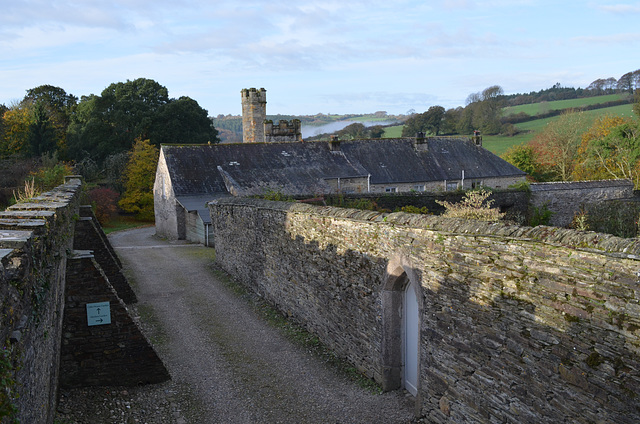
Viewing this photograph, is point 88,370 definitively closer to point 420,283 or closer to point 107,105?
point 420,283

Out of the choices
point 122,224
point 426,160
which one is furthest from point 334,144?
point 122,224

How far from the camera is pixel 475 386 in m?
6.16

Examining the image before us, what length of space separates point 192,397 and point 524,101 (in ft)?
290

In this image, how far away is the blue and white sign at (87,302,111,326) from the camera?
800 cm

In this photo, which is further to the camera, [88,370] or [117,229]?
[117,229]

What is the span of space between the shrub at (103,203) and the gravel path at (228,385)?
85.9ft

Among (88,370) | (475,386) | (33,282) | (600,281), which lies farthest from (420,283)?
(88,370)

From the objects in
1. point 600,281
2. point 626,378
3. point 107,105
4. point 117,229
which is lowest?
point 117,229

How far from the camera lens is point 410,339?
7879 mm

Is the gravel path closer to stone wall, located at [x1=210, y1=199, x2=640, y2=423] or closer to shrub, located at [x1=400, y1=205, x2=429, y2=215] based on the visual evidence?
stone wall, located at [x1=210, y1=199, x2=640, y2=423]

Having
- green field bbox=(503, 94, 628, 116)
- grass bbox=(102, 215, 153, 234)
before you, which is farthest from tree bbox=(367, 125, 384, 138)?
grass bbox=(102, 215, 153, 234)

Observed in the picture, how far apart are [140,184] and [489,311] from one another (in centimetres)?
3815

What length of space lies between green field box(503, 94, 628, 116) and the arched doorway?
70270 millimetres

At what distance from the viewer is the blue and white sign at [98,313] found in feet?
26.2
